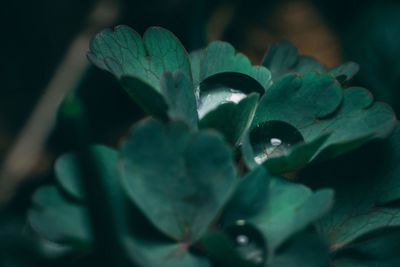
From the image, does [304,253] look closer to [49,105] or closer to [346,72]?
[346,72]

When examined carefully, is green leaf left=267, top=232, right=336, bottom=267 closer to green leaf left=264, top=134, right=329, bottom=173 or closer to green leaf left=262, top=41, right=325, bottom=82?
green leaf left=264, top=134, right=329, bottom=173

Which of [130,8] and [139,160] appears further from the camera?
[130,8]

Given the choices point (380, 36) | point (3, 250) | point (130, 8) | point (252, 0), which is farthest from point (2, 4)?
point (3, 250)

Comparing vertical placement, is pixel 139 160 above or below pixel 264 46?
above

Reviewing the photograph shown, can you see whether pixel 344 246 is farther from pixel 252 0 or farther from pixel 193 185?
pixel 252 0

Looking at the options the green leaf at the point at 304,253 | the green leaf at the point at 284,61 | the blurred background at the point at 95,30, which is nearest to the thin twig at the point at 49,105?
the blurred background at the point at 95,30

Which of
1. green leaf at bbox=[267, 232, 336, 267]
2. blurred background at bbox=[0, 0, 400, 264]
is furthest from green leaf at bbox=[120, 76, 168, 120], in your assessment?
blurred background at bbox=[0, 0, 400, 264]

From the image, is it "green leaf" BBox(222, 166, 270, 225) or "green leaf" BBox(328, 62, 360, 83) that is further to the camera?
"green leaf" BBox(328, 62, 360, 83)
